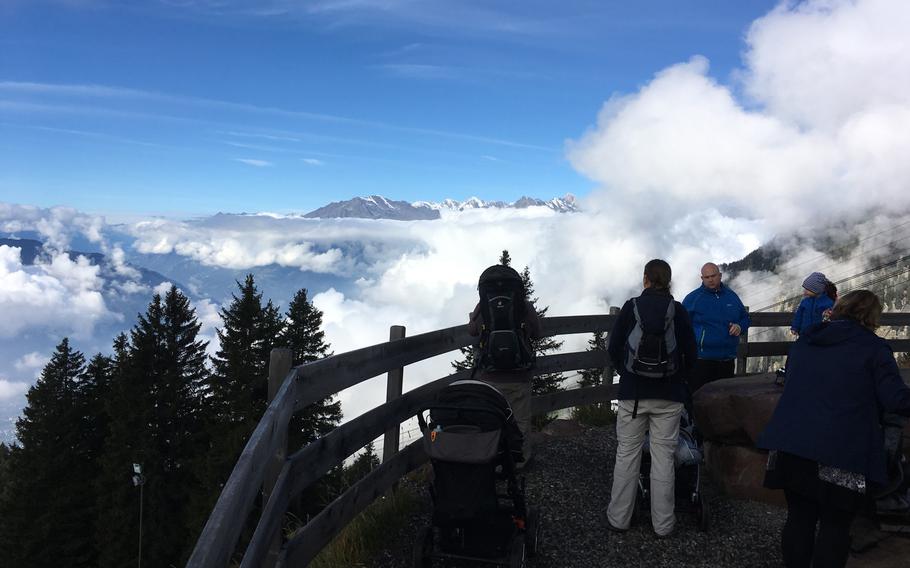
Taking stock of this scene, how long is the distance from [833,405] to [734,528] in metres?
2.06

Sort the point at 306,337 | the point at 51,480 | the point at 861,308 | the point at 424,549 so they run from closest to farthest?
the point at 861,308 < the point at 424,549 < the point at 306,337 < the point at 51,480

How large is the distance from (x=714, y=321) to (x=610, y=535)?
310 centimetres

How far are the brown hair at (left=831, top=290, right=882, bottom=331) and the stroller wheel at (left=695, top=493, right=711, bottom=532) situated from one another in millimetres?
2081

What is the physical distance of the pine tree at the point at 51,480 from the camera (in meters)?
34.0

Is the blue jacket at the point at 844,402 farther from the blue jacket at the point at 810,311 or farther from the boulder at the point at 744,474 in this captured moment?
the blue jacket at the point at 810,311

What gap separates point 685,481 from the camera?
5641 mm

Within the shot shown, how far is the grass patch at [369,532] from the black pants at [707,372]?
3772mm

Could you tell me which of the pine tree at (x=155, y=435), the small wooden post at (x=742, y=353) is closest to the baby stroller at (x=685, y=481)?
the small wooden post at (x=742, y=353)

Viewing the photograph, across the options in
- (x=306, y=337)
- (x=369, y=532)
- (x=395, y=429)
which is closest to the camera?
(x=369, y=532)

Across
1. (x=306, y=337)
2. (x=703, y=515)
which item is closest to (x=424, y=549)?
(x=703, y=515)

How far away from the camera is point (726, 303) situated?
731 centimetres

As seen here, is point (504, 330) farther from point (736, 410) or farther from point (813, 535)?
point (813, 535)

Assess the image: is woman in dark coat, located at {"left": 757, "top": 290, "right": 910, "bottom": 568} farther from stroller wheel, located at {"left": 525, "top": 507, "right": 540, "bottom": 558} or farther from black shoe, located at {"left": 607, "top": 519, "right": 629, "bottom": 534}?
stroller wheel, located at {"left": 525, "top": 507, "right": 540, "bottom": 558}

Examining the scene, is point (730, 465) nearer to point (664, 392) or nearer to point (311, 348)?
point (664, 392)
